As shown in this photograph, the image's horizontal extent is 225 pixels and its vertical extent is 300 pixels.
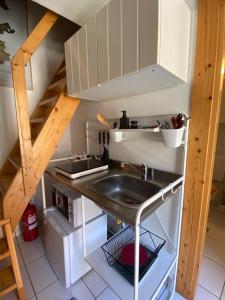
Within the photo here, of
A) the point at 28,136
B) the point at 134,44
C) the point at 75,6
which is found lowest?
the point at 28,136

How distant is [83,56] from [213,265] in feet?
6.87

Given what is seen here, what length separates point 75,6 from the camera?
1094 mm

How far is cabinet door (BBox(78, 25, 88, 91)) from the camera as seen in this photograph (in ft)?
3.38

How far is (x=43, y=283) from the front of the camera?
4.39ft

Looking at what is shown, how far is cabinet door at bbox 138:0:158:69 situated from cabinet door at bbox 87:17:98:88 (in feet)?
1.10

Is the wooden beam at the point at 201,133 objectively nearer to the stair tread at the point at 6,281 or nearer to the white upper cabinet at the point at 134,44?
the white upper cabinet at the point at 134,44

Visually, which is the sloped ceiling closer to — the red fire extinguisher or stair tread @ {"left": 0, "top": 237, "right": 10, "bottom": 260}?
stair tread @ {"left": 0, "top": 237, "right": 10, "bottom": 260}

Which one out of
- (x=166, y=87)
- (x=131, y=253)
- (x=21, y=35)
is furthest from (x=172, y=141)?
(x=21, y=35)

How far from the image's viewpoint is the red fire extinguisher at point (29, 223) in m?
1.76

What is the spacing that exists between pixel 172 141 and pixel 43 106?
4.83ft

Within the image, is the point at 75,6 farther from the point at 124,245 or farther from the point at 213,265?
the point at 213,265

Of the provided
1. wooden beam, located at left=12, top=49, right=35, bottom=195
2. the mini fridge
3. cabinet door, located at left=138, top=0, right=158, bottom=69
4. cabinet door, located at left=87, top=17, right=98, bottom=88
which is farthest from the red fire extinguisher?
cabinet door, located at left=138, top=0, right=158, bottom=69

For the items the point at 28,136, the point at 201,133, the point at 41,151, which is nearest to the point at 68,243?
the point at 41,151

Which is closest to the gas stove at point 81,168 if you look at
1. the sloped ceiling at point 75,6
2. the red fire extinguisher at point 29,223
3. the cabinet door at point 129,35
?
the red fire extinguisher at point 29,223
